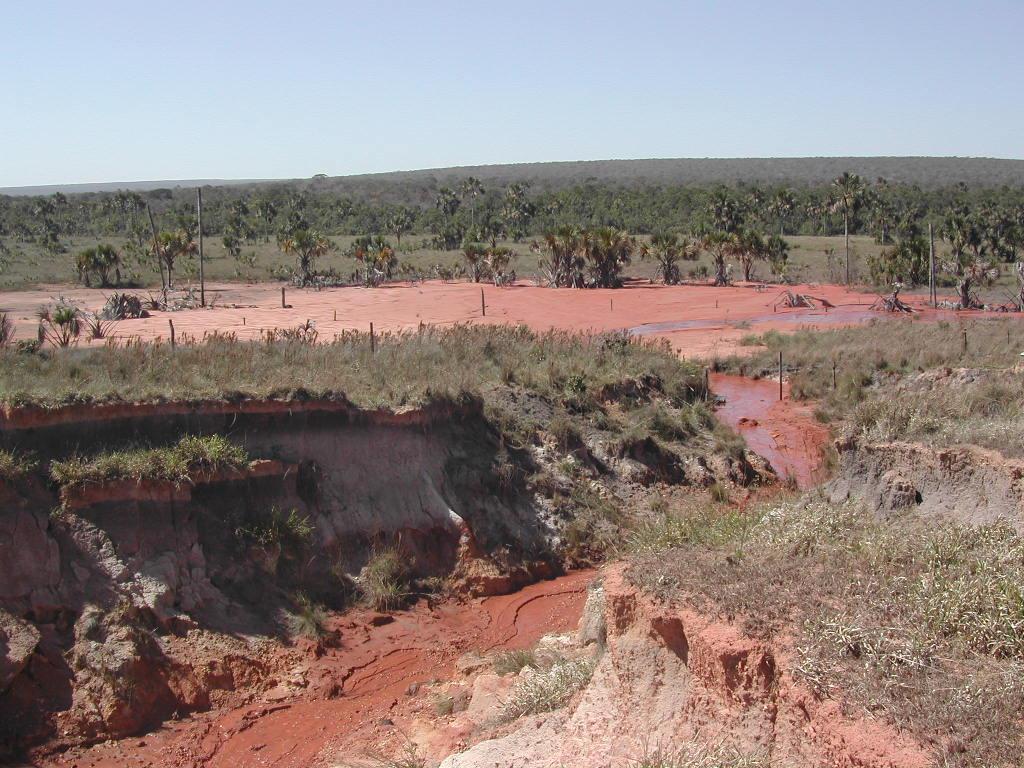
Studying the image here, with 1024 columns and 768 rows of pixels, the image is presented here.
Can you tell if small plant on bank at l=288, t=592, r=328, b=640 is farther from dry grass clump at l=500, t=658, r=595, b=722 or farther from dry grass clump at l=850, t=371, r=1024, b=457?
dry grass clump at l=850, t=371, r=1024, b=457

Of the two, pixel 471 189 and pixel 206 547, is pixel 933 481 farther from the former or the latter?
pixel 471 189

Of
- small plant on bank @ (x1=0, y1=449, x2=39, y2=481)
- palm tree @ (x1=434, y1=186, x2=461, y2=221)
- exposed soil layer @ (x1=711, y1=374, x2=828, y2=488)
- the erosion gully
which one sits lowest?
the erosion gully

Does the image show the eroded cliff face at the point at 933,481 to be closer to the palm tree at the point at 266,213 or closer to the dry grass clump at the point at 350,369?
the dry grass clump at the point at 350,369

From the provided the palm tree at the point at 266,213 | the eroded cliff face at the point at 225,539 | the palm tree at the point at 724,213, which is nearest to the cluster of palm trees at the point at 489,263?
the palm tree at the point at 724,213

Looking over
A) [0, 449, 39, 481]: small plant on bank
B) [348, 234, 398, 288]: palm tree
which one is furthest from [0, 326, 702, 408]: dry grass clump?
[348, 234, 398, 288]: palm tree

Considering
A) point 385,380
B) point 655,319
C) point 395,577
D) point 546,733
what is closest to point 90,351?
point 385,380
